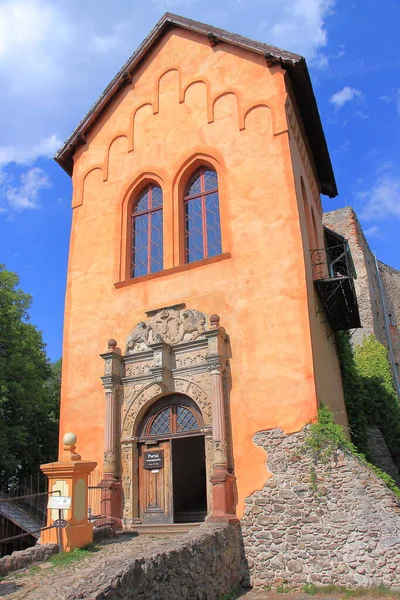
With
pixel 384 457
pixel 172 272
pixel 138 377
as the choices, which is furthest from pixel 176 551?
pixel 384 457

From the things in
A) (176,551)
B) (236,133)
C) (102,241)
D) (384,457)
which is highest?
(236,133)

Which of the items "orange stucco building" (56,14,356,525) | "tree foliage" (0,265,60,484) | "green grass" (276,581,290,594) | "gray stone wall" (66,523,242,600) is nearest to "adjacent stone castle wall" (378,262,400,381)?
"orange stucco building" (56,14,356,525)

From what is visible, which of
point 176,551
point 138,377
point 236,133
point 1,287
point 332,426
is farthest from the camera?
point 1,287

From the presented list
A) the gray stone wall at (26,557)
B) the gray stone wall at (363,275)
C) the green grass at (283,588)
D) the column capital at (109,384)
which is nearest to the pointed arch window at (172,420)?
the column capital at (109,384)

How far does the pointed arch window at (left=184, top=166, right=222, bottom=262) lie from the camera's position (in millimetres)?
12930

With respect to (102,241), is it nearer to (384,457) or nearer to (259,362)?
(259,362)

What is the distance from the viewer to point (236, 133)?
1329cm

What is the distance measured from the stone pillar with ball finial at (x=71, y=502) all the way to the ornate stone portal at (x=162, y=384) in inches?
67.8

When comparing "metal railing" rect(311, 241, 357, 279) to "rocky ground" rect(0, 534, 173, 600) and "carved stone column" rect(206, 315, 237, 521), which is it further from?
"rocky ground" rect(0, 534, 173, 600)

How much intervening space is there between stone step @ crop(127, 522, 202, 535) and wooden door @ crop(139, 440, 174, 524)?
229 mm

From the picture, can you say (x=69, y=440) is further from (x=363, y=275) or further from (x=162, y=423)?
(x=363, y=275)

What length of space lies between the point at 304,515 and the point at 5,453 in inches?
530

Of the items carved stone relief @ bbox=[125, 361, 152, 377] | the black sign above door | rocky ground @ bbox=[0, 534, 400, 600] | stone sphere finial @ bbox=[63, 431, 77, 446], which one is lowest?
rocky ground @ bbox=[0, 534, 400, 600]

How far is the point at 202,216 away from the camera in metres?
13.3
